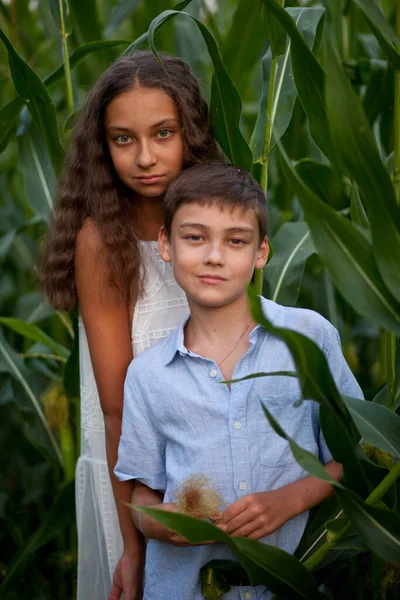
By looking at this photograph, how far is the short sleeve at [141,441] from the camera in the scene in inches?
50.6

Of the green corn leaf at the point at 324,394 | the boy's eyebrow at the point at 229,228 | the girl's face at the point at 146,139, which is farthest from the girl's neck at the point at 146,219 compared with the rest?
the green corn leaf at the point at 324,394

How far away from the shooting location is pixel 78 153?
60.2 inches

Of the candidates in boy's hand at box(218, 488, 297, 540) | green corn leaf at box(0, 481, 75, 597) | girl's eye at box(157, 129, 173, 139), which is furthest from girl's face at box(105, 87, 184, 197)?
green corn leaf at box(0, 481, 75, 597)

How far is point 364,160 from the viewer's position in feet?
3.12

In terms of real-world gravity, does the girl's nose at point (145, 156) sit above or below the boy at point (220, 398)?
above

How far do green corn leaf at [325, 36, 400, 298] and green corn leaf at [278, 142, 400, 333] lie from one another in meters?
0.03

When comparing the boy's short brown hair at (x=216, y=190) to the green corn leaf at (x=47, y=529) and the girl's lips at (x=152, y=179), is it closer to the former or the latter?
the girl's lips at (x=152, y=179)

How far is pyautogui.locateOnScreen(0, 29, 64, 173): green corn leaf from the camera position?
1598 millimetres

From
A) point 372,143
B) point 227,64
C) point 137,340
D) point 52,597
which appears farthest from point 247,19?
point 52,597

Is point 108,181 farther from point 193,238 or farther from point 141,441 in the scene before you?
point 141,441

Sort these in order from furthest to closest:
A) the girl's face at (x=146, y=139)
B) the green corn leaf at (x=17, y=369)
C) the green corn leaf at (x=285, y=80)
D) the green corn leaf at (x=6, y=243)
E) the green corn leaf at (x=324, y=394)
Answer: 1. the green corn leaf at (x=6, y=243)
2. the green corn leaf at (x=17, y=369)
3. the green corn leaf at (x=285, y=80)
4. the girl's face at (x=146, y=139)
5. the green corn leaf at (x=324, y=394)

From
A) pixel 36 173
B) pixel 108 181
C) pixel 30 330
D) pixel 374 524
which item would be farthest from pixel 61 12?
pixel 374 524

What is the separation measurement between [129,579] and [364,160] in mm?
863

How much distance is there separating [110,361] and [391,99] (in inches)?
38.8
